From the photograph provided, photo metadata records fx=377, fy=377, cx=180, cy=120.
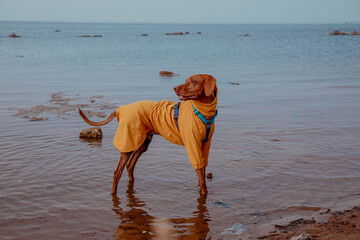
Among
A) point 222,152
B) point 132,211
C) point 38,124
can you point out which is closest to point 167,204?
point 132,211

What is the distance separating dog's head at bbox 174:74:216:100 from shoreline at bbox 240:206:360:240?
4.99 feet

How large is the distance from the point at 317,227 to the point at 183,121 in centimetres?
178

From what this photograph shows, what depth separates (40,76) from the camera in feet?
53.3

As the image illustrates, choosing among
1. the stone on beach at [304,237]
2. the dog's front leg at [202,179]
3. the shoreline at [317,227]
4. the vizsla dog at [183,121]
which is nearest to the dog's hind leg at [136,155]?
the vizsla dog at [183,121]

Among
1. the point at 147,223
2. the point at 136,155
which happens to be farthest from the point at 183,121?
the point at 147,223

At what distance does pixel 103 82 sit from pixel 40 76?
11.1 feet

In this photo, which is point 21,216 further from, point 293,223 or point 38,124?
point 38,124

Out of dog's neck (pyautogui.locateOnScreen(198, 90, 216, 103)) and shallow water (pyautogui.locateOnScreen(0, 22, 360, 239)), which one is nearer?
shallow water (pyautogui.locateOnScreen(0, 22, 360, 239))

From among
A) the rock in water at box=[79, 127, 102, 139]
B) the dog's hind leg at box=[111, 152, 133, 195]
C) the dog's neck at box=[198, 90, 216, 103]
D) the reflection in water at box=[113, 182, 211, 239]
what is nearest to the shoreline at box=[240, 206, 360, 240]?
the reflection in water at box=[113, 182, 211, 239]

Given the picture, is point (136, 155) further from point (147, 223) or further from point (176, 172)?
point (147, 223)

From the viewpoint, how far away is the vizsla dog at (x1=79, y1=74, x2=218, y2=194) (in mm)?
4195

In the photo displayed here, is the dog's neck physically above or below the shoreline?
above

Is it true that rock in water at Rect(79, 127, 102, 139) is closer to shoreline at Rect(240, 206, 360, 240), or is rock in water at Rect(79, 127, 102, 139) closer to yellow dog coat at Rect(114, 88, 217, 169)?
yellow dog coat at Rect(114, 88, 217, 169)

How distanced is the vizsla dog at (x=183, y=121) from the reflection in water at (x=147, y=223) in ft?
1.23
